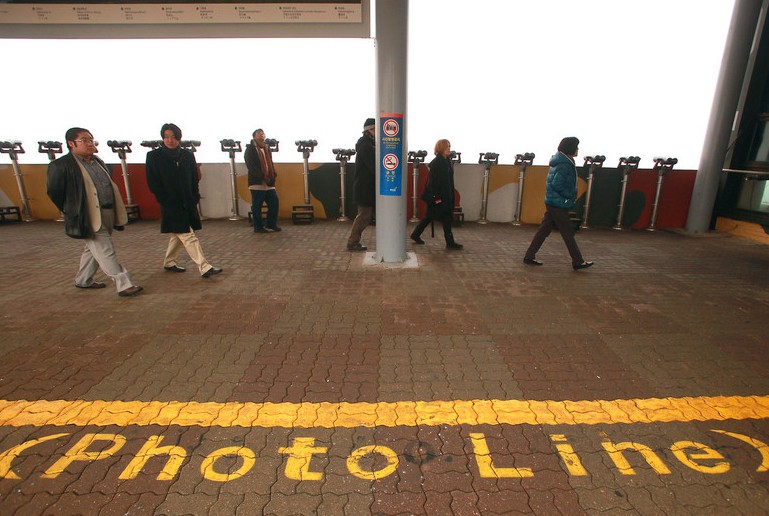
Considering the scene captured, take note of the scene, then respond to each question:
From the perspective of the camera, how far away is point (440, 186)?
6613mm

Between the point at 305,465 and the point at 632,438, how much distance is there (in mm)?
2035

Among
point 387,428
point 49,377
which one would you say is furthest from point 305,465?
point 49,377

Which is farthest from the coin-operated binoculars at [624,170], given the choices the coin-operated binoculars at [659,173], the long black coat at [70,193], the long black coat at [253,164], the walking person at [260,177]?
the long black coat at [70,193]

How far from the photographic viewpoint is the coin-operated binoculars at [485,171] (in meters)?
9.31

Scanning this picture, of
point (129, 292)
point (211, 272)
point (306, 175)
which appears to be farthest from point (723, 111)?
point (129, 292)

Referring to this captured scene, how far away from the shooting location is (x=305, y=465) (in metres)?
2.26

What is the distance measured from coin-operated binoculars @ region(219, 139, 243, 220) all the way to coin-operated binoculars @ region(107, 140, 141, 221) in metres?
2.23

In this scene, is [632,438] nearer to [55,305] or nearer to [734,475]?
[734,475]

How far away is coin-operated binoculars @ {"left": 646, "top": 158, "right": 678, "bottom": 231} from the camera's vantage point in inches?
359

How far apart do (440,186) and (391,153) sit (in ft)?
4.18

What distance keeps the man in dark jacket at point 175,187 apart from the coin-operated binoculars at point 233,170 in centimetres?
392

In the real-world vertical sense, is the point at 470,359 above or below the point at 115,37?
below

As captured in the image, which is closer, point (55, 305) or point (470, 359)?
point (470, 359)

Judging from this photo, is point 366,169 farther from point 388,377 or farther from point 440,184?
point 388,377
